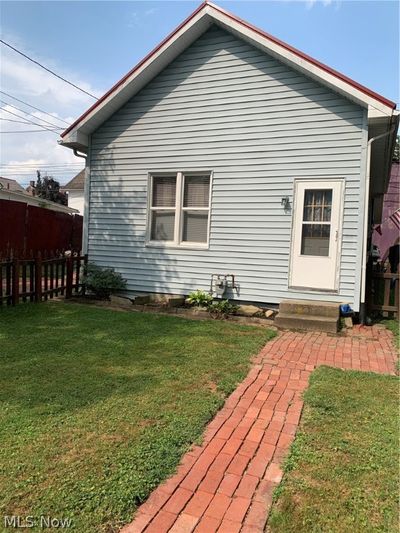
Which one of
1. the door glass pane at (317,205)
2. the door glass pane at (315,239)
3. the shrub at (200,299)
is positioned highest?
the door glass pane at (317,205)

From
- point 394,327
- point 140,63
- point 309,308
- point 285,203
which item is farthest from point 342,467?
point 140,63

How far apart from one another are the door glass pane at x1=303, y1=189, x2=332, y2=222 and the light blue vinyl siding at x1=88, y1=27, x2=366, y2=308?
0.32 meters

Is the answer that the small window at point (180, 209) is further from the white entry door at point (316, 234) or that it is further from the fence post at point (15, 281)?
the fence post at point (15, 281)

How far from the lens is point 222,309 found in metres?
7.75

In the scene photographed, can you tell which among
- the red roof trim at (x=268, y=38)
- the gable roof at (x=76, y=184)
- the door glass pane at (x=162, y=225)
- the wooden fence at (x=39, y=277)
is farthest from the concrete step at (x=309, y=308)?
the gable roof at (x=76, y=184)

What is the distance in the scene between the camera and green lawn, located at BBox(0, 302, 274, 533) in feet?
7.63

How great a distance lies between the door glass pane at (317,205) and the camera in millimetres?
7531

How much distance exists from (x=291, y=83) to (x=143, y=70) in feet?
10.2

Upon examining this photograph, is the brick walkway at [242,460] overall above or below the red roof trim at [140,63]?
below

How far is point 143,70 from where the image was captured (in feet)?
27.5

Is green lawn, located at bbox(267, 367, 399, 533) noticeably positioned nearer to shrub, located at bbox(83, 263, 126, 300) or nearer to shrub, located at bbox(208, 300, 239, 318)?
shrub, located at bbox(208, 300, 239, 318)

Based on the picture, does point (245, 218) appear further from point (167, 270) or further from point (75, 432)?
point (75, 432)

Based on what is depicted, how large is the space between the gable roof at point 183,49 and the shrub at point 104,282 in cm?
309

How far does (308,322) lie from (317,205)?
2.28m
